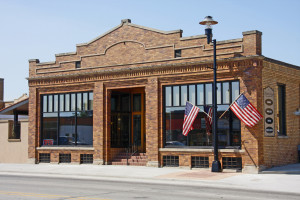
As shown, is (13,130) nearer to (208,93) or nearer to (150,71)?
(150,71)

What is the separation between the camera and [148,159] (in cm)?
2480

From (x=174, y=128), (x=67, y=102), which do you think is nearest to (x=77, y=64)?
(x=67, y=102)

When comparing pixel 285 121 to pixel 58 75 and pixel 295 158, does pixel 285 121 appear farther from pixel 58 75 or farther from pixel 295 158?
pixel 58 75

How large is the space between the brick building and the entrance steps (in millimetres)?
69

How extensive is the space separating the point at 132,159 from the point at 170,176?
597 cm

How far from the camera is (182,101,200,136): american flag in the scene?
22.9m

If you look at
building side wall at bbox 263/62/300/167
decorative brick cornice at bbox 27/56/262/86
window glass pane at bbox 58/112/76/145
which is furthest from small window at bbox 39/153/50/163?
building side wall at bbox 263/62/300/167

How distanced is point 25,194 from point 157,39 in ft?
43.5

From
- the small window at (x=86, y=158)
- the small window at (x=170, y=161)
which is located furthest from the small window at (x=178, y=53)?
the small window at (x=86, y=158)

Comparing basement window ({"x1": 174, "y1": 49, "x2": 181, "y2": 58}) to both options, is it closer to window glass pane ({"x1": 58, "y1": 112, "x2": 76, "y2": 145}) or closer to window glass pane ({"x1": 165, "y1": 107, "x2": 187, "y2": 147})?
window glass pane ({"x1": 165, "y1": 107, "x2": 187, "y2": 147})

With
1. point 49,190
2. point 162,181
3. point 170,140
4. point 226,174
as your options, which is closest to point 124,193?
point 49,190

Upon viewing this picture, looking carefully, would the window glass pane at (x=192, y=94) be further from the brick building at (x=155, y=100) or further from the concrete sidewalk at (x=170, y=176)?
the concrete sidewalk at (x=170, y=176)

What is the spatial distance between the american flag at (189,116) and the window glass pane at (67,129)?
7.98 meters

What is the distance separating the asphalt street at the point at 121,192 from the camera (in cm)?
1362
